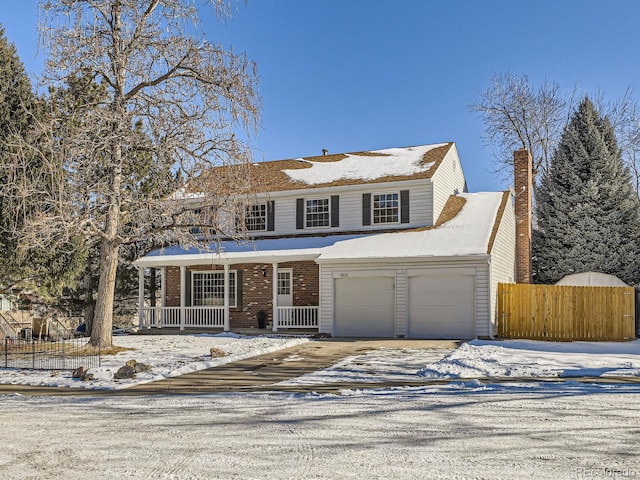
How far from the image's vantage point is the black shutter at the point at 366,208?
22875mm

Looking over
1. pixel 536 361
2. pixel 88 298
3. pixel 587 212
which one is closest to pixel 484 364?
pixel 536 361

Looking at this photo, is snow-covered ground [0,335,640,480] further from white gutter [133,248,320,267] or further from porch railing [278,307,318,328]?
porch railing [278,307,318,328]

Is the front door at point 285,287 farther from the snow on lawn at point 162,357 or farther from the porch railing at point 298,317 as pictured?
the snow on lawn at point 162,357

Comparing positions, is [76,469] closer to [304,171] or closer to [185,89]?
[185,89]

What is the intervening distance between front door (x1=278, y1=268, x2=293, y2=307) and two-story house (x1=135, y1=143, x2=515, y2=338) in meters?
0.04

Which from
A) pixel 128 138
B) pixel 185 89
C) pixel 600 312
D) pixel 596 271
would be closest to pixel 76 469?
pixel 128 138

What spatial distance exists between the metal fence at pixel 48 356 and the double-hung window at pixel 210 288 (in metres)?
6.36

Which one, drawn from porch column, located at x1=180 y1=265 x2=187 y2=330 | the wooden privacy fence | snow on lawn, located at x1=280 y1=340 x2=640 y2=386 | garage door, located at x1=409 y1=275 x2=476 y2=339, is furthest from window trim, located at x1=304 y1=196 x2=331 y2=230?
snow on lawn, located at x1=280 y1=340 x2=640 y2=386

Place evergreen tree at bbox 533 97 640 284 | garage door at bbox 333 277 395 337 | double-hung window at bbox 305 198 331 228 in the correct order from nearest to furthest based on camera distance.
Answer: garage door at bbox 333 277 395 337 < double-hung window at bbox 305 198 331 228 < evergreen tree at bbox 533 97 640 284

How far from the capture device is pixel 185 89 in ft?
53.7

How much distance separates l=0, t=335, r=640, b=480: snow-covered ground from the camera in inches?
222

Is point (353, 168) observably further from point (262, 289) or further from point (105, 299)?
point (105, 299)

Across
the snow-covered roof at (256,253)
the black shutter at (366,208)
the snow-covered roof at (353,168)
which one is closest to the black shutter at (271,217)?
the snow-covered roof at (256,253)

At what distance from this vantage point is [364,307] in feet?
68.6
